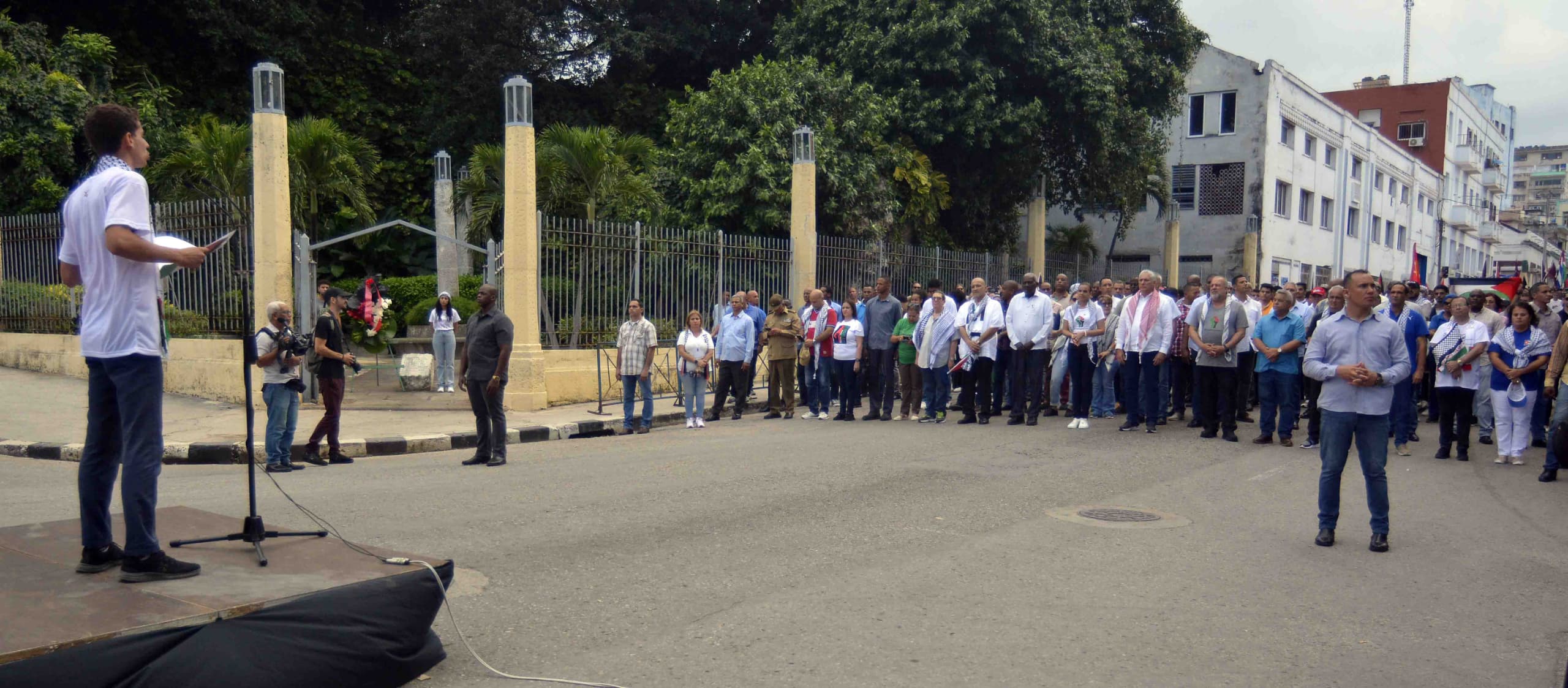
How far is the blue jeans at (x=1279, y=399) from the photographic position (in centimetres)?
1232

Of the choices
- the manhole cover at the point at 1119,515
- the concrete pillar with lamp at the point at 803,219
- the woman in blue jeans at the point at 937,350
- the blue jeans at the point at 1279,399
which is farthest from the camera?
the concrete pillar with lamp at the point at 803,219

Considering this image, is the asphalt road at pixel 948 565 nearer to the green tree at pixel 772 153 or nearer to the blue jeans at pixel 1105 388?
the blue jeans at pixel 1105 388

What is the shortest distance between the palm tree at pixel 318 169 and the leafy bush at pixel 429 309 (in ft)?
7.32

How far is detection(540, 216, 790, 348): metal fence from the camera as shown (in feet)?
51.9

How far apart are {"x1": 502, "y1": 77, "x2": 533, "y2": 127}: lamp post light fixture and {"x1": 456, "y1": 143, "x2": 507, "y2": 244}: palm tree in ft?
21.1

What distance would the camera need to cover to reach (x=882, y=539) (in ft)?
23.3

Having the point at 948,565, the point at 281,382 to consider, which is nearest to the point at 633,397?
the point at 281,382

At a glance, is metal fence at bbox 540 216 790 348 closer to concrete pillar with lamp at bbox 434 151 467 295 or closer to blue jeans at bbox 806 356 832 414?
blue jeans at bbox 806 356 832 414

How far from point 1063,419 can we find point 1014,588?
9089 mm

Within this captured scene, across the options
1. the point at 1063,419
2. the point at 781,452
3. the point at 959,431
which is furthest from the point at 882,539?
the point at 1063,419

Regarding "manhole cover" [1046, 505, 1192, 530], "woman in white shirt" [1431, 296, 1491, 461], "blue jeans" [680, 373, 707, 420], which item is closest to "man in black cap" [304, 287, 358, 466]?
"blue jeans" [680, 373, 707, 420]

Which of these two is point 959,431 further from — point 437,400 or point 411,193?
point 411,193

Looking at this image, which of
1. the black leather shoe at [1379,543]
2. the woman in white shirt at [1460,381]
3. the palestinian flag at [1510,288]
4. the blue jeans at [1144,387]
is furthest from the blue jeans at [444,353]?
the palestinian flag at [1510,288]

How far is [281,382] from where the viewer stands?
10.5 metres
